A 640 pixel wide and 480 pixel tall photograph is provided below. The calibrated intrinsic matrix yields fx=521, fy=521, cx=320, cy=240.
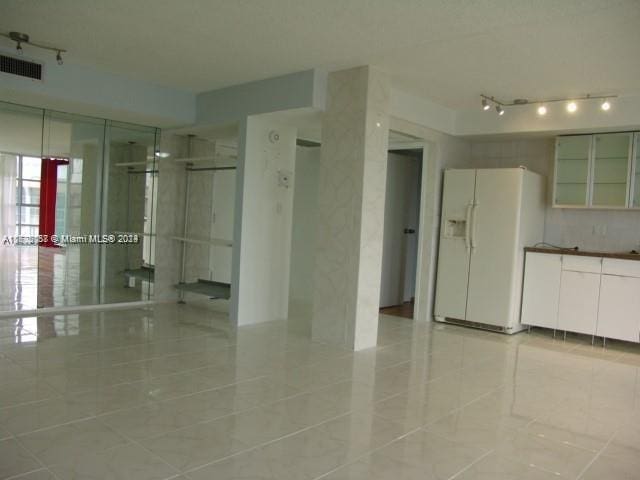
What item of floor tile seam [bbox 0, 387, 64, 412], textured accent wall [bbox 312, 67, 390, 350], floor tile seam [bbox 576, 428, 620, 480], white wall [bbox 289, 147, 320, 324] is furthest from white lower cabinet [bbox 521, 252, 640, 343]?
floor tile seam [bbox 0, 387, 64, 412]

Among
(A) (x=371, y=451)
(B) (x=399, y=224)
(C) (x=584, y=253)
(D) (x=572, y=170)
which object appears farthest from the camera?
(B) (x=399, y=224)

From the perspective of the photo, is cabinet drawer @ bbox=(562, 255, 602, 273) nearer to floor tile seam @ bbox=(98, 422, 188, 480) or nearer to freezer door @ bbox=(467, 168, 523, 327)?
freezer door @ bbox=(467, 168, 523, 327)

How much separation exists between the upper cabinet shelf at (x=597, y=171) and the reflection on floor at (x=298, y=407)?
1632 millimetres

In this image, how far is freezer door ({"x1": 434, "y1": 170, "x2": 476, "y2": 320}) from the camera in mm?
6031

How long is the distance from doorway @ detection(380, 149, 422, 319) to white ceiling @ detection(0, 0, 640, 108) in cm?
196

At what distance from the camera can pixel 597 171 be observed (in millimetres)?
5672

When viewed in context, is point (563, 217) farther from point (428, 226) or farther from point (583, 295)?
point (428, 226)

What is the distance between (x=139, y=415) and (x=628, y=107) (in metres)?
5.20

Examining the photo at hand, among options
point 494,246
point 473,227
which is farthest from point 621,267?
point 473,227

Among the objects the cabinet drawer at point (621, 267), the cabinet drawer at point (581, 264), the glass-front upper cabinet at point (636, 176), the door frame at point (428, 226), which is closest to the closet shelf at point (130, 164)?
the door frame at point (428, 226)

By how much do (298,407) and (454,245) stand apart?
3560mm

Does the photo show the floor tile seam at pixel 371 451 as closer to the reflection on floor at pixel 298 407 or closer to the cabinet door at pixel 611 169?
the reflection on floor at pixel 298 407

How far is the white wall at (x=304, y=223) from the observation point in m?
7.34

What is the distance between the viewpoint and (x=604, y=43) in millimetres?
3742
